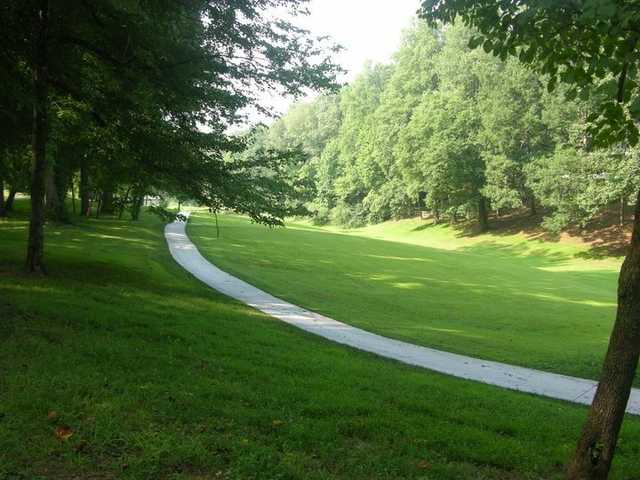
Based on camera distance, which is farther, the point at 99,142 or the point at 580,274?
the point at 580,274

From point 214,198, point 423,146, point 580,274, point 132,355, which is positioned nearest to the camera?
point 132,355

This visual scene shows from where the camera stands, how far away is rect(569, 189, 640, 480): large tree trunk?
400 cm

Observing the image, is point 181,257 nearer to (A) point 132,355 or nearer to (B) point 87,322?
(B) point 87,322

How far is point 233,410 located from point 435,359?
5975 mm

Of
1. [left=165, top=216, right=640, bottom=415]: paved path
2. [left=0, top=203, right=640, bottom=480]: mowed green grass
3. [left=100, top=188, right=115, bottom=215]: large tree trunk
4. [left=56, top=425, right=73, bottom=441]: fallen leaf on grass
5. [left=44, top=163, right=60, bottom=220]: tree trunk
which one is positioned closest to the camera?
[left=0, top=203, right=640, bottom=480]: mowed green grass

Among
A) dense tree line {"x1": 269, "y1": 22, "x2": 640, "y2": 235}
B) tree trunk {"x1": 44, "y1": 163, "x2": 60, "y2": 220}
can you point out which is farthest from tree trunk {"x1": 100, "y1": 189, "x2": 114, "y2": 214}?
dense tree line {"x1": 269, "y1": 22, "x2": 640, "y2": 235}

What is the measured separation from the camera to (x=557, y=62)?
4.88 metres

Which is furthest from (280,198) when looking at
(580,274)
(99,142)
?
(580,274)

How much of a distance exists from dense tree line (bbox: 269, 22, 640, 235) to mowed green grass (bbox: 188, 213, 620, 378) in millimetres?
5011

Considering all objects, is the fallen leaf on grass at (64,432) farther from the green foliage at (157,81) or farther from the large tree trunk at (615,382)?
the green foliage at (157,81)

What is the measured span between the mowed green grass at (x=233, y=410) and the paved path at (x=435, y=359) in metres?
0.85

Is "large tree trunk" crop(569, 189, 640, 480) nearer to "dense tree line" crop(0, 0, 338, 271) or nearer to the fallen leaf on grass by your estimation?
the fallen leaf on grass

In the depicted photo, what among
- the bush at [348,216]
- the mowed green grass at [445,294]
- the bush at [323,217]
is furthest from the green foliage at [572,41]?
the bush at [323,217]

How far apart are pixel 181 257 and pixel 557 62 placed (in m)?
21.3
